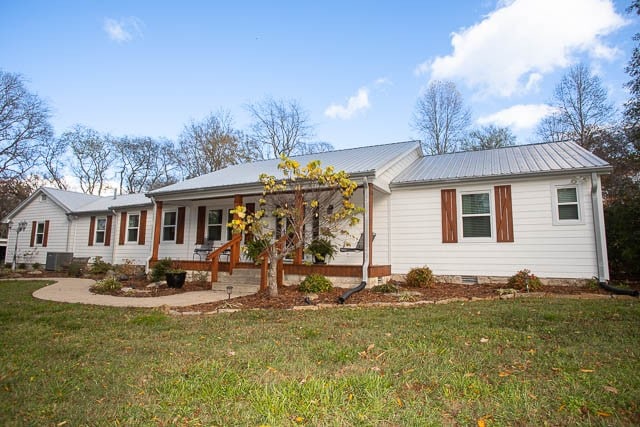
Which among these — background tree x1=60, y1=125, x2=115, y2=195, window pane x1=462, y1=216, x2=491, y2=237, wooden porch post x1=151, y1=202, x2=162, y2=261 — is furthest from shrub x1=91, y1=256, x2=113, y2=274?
background tree x1=60, y1=125, x2=115, y2=195

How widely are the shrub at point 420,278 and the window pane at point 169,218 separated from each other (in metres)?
9.99

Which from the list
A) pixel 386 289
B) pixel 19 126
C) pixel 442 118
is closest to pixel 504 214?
pixel 386 289

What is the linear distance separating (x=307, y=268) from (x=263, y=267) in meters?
1.33

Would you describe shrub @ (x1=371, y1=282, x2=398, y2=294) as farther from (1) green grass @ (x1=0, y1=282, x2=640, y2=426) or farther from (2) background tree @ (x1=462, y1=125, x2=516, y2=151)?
(2) background tree @ (x1=462, y1=125, x2=516, y2=151)

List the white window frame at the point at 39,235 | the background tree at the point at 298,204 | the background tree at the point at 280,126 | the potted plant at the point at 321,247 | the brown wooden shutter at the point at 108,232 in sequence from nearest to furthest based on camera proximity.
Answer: the background tree at the point at 298,204 < the potted plant at the point at 321,247 < the brown wooden shutter at the point at 108,232 < the white window frame at the point at 39,235 < the background tree at the point at 280,126

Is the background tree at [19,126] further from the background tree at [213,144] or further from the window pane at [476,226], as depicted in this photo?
the window pane at [476,226]

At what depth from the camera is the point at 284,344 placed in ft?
13.7

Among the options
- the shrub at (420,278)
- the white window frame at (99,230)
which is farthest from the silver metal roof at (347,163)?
the white window frame at (99,230)

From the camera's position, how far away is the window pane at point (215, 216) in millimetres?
13656

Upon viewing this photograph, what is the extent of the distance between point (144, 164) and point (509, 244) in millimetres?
29203

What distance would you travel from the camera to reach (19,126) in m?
22.5

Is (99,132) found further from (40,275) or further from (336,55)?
(336,55)

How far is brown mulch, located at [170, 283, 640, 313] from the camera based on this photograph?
23.6ft

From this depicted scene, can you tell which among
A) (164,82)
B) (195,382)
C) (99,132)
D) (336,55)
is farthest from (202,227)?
(99,132)
